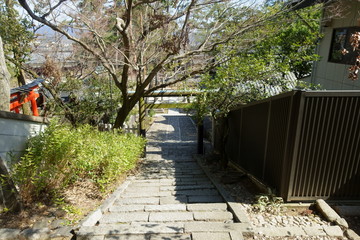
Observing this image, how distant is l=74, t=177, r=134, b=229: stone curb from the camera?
3465 mm

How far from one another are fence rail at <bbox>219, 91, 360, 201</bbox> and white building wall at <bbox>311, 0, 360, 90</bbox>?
14.9 feet

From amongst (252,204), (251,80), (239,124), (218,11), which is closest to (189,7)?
(218,11)

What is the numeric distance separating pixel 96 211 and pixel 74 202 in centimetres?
68

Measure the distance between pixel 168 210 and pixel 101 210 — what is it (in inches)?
45.0

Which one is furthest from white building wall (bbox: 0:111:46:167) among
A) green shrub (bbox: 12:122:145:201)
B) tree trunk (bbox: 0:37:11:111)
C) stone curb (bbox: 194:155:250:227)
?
stone curb (bbox: 194:155:250:227)

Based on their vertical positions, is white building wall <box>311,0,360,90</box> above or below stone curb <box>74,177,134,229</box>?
above

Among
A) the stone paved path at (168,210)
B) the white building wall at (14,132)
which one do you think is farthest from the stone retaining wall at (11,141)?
the stone paved path at (168,210)

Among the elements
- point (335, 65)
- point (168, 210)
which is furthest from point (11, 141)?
point (335, 65)

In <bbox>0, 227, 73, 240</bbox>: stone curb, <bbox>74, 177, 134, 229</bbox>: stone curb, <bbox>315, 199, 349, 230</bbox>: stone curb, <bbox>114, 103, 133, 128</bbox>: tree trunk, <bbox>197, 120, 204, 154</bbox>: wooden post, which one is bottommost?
<bbox>197, 120, 204, 154</bbox>: wooden post

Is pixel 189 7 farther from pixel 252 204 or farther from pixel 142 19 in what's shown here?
pixel 252 204

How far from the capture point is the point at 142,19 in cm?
833

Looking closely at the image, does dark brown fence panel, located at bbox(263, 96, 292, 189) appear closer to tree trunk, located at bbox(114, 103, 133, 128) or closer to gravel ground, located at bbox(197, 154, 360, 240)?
gravel ground, located at bbox(197, 154, 360, 240)

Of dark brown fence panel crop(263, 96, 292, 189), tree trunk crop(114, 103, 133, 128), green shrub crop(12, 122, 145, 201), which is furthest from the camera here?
tree trunk crop(114, 103, 133, 128)

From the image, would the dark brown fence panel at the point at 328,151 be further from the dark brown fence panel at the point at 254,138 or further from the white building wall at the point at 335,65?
the white building wall at the point at 335,65
